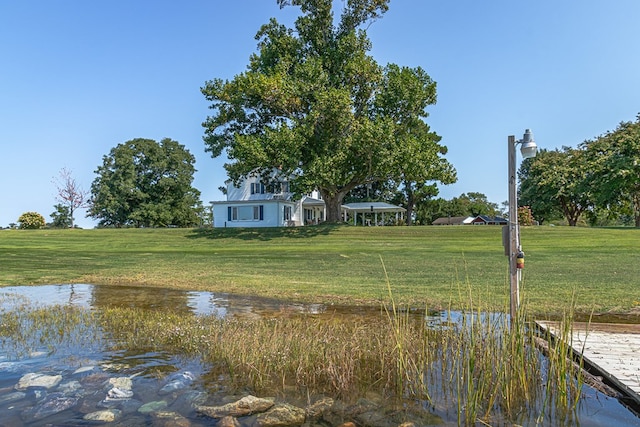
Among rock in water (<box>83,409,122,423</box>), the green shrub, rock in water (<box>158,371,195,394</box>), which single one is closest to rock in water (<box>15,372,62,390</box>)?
rock in water (<box>83,409,122,423</box>)

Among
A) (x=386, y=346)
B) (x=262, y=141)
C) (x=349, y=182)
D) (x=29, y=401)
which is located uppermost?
(x=262, y=141)

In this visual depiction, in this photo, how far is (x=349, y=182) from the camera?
2912 cm

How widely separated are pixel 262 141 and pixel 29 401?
22034 millimetres

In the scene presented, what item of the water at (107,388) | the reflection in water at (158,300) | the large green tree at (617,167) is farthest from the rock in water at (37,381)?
the large green tree at (617,167)

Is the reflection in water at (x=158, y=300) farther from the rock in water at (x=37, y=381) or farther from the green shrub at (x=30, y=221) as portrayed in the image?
the green shrub at (x=30, y=221)

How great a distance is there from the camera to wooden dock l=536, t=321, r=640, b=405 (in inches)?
187

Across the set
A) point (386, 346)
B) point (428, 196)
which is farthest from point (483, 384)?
point (428, 196)

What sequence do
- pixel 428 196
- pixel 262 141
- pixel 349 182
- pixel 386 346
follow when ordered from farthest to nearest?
pixel 428 196 → pixel 349 182 → pixel 262 141 → pixel 386 346

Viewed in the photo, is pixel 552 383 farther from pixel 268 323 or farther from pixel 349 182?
pixel 349 182

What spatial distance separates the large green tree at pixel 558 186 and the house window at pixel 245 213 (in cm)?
2583

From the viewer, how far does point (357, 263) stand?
Result: 648 inches

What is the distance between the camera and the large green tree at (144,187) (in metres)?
41.4

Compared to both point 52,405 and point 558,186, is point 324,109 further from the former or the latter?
point 558,186

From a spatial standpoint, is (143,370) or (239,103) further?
(239,103)
